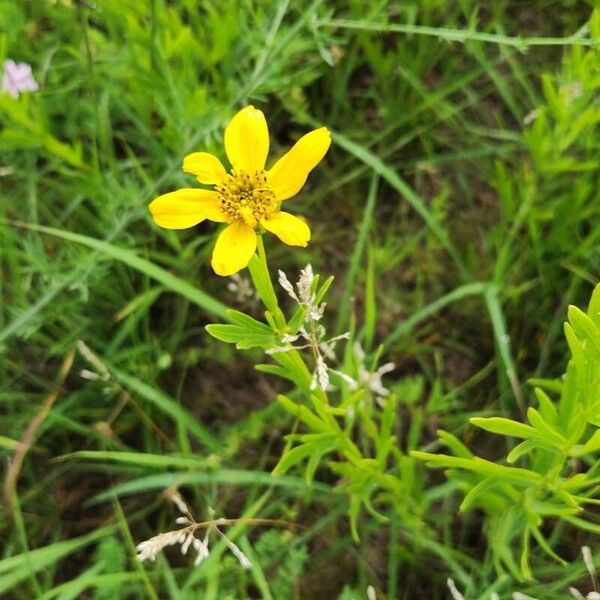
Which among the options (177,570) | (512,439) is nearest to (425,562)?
(512,439)

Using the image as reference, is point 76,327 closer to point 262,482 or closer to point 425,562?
point 262,482

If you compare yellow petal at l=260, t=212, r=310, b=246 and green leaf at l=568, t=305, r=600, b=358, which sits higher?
yellow petal at l=260, t=212, r=310, b=246

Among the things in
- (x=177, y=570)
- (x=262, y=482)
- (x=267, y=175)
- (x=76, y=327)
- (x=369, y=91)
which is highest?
(x=267, y=175)

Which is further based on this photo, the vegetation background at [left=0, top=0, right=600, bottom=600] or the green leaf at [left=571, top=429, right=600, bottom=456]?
the vegetation background at [left=0, top=0, right=600, bottom=600]

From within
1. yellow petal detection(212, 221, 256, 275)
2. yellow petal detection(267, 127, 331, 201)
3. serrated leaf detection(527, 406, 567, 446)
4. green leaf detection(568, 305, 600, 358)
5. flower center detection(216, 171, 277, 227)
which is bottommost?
serrated leaf detection(527, 406, 567, 446)

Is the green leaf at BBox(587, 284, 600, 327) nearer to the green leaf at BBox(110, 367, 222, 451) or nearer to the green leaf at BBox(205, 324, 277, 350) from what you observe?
the green leaf at BBox(205, 324, 277, 350)

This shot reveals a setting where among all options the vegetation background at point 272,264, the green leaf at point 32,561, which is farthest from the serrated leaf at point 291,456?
the green leaf at point 32,561

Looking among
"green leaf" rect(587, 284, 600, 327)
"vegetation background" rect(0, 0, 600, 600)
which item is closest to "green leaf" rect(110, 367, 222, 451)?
"vegetation background" rect(0, 0, 600, 600)

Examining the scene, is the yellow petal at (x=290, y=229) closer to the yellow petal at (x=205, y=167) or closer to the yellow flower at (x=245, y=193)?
the yellow flower at (x=245, y=193)
